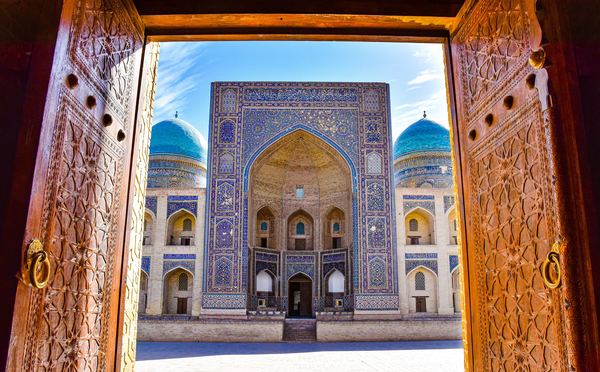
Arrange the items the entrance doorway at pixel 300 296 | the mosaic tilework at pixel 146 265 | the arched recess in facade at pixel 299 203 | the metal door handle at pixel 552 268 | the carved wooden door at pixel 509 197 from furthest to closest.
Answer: the entrance doorway at pixel 300 296, the arched recess in facade at pixel 299 203, the mosaic tilework at pixel 146 265, the carved wooden door at pixel 509 197, the metal door handle at pixel 552 268

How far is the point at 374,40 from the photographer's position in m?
3.15

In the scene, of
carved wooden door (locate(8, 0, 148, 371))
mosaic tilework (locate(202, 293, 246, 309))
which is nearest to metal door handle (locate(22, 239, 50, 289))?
carved wooden door (locate(8, 0, 148, 371))

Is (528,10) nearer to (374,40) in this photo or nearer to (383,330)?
(374,40)

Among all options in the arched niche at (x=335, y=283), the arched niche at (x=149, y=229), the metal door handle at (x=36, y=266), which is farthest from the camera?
the arched niche at (x=335, y=283)

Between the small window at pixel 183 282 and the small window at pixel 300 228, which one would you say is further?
the small window at pixel 300 228

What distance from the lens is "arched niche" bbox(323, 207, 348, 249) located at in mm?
18391

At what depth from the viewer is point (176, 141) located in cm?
2075

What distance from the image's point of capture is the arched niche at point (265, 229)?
18281 mm

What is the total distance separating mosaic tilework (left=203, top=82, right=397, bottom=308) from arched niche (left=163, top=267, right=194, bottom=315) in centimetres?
162

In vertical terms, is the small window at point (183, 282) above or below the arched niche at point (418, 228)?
below

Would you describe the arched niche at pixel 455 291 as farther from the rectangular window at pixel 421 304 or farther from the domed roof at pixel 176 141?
the domed roof at pixel 176 141

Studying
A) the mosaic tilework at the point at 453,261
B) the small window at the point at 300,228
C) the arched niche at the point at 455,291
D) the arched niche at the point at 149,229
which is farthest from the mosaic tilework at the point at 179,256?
the arched niche at the point at 455,291

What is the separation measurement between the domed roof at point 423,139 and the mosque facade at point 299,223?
4.62m

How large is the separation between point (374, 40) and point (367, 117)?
13639 millimetres
